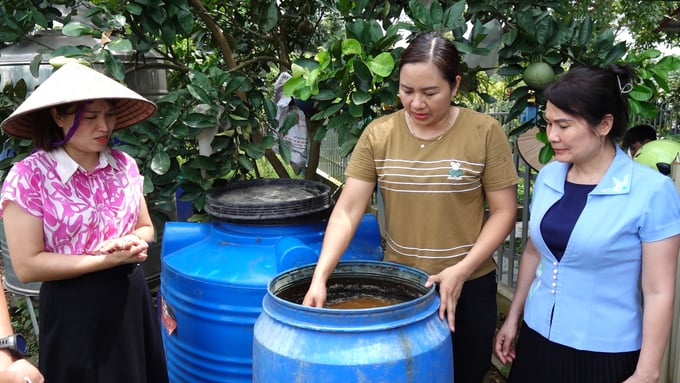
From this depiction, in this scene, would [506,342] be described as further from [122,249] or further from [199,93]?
[199,93]

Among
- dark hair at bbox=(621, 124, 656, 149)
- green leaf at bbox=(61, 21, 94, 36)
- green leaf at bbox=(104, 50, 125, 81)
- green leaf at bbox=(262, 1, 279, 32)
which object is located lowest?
dark hair at bbox=(621, 124, 656, 149)

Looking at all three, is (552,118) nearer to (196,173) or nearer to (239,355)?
(239,355)

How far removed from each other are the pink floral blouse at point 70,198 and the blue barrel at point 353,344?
674 millimetres

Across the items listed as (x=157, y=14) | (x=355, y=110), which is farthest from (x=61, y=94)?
(x=355, y=110)

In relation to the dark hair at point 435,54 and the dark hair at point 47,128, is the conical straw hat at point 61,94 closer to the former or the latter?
the dark hair at point 47,128

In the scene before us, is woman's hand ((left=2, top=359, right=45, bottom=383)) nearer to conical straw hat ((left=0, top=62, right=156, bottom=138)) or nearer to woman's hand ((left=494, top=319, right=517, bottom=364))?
conical straw hat ((left=0, top=62, right=156, bottom=138))

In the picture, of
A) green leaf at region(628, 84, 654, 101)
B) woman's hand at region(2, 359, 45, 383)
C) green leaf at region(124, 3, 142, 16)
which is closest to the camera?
woman's hand at region(2, 359, 45, 383)

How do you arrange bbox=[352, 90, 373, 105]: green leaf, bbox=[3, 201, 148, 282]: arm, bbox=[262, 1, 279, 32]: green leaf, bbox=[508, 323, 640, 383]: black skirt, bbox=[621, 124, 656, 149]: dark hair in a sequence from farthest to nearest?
bbox=[621, 124, 656, 149]: dark hair < bbox=[262, 1, 279, 32]: green leaf < bbox=[352, 90, 373, 105]: green leaf < bbox=[3, 201, 148, 282]: arm < bbox=[508, 323, 640, 383]: black skirt

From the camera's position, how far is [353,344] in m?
1.41

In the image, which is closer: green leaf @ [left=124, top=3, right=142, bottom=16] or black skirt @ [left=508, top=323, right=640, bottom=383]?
black skirt @ [left=508, top=323, right=640, bottom=383]

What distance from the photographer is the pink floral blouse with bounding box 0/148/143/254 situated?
5.56 ft

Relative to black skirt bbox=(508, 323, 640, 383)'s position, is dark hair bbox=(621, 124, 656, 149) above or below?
above

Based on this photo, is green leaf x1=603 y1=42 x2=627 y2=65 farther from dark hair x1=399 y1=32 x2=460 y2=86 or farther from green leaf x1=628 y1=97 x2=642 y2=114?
dark hair x1=399 y1=32 x2=460 y2=86

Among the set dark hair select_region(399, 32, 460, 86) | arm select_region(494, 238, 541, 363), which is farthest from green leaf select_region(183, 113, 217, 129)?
arm select_region(494, 238, 541, 363)
